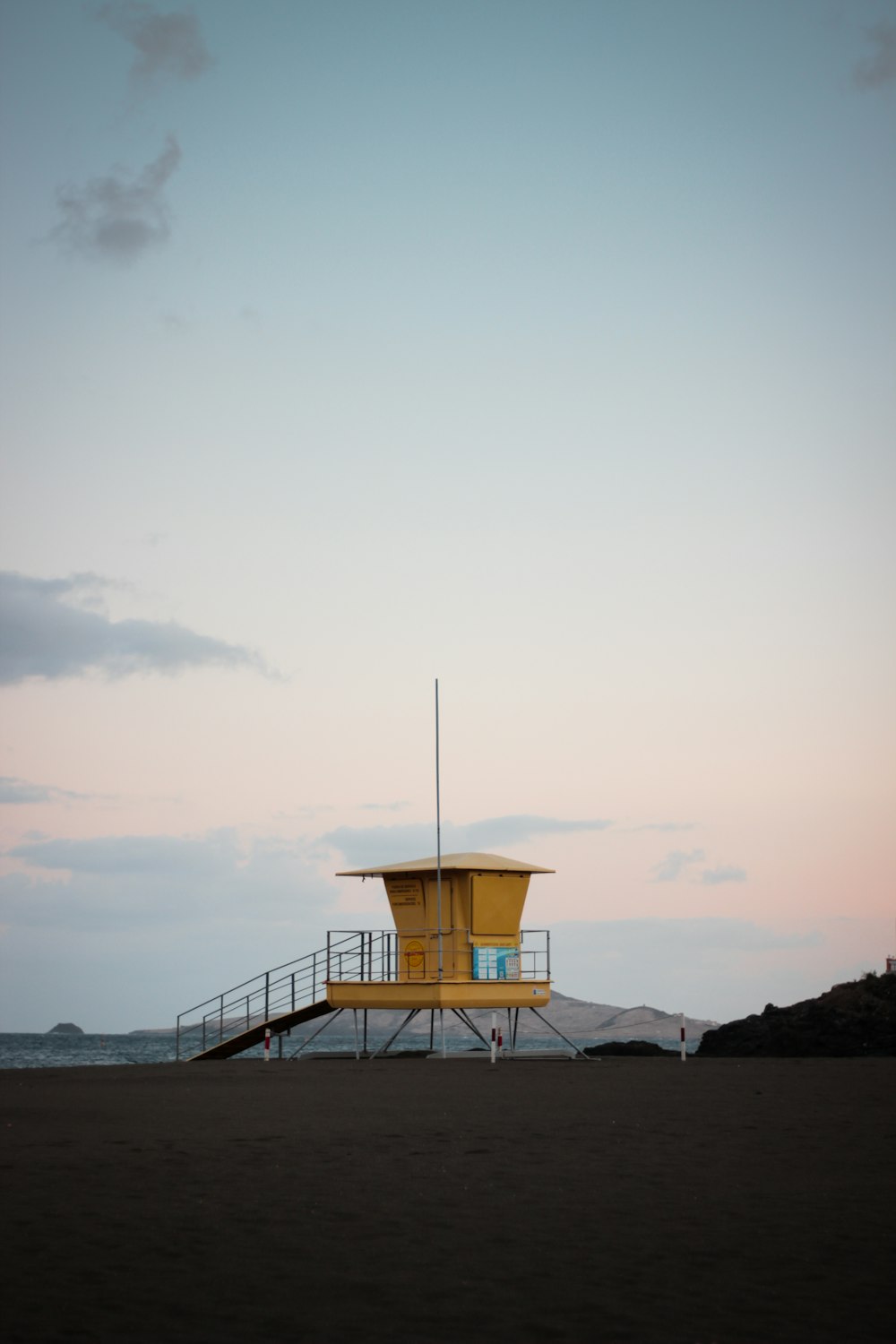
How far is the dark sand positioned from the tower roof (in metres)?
14.7

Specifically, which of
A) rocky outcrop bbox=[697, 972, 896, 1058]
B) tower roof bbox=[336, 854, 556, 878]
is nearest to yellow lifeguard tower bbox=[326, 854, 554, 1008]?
tower roof bbox=[336, 854, 556, 878]

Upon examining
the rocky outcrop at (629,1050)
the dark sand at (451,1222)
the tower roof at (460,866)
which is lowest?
the rocky outcrop at (629,1050)

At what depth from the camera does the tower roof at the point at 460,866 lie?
34031 mm

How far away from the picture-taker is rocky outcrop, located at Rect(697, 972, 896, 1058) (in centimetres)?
4078

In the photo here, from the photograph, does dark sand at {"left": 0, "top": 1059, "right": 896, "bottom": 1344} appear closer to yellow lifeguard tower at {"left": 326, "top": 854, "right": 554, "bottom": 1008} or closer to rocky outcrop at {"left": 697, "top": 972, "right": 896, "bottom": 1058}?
yellow lifeguard tower at {"left": 326, "top": 854, "right": 554, "bottom": 1008}

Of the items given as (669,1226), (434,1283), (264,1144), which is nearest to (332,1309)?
(434,1283)

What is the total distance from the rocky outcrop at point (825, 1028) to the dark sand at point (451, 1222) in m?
22.5

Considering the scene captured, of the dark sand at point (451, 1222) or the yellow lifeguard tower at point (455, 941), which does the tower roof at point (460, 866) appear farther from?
the dark sand at point (451, 1222)

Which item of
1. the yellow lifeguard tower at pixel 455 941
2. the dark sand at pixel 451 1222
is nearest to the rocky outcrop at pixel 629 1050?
the yellow lifeguard tower at pixel 455 941

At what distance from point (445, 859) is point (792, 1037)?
14.5 m

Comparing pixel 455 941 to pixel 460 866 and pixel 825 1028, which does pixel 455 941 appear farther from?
pixel 825 1028

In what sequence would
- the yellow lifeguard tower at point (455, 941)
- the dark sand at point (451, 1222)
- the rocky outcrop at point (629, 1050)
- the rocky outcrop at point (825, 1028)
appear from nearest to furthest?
the dark sand at point (451, 1222), the yellow lifeguard tower at point (455, 941), the rocky outcrop at point (825, 1028), the rocky outcrop at point (629, 1050)

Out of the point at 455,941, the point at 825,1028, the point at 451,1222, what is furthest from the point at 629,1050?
the point at 451,1222

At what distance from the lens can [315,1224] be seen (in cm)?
1004
